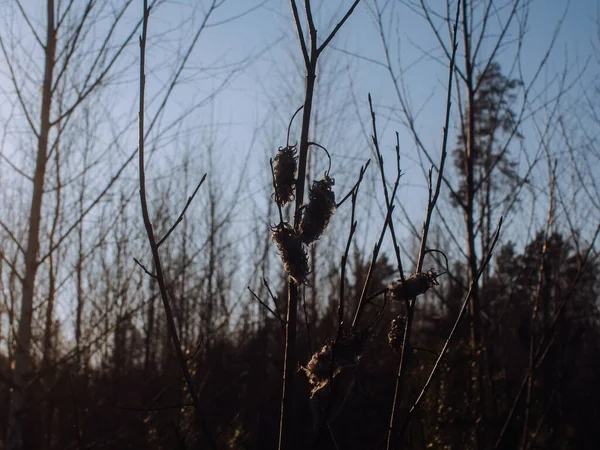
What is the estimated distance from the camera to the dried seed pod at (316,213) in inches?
40.9

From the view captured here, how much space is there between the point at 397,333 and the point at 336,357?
21 centimetres

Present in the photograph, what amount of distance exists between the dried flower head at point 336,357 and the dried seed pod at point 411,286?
0.11 m

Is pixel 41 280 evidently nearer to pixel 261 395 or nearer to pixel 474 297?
pixel 474 297

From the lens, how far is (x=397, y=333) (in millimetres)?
1213

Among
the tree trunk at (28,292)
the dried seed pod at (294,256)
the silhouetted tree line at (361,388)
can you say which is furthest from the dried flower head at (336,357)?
the tree trunk at (28,292)

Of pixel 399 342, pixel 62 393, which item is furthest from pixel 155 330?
pixel 399 342

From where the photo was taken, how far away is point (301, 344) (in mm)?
10234

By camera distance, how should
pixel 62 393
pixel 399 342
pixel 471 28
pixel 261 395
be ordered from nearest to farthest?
1. pixel 399 342
2. pixel 471 28
3. pixel 62 393
4. pixel 261 395

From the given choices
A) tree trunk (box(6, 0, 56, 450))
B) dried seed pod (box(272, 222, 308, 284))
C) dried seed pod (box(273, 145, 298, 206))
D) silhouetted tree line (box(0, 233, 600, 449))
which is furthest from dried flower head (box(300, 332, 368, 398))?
tree trunk (box(6, 0, 56, 450))

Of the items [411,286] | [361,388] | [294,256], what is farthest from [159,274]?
[361,388]

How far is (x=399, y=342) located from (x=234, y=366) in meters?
9.31

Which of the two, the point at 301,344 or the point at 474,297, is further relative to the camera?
the point at 301,344

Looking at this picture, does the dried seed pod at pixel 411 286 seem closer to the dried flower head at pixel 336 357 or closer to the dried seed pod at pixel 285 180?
the dried flower head at pixel 336 357

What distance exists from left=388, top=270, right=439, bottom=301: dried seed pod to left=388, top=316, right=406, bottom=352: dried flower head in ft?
0.38
